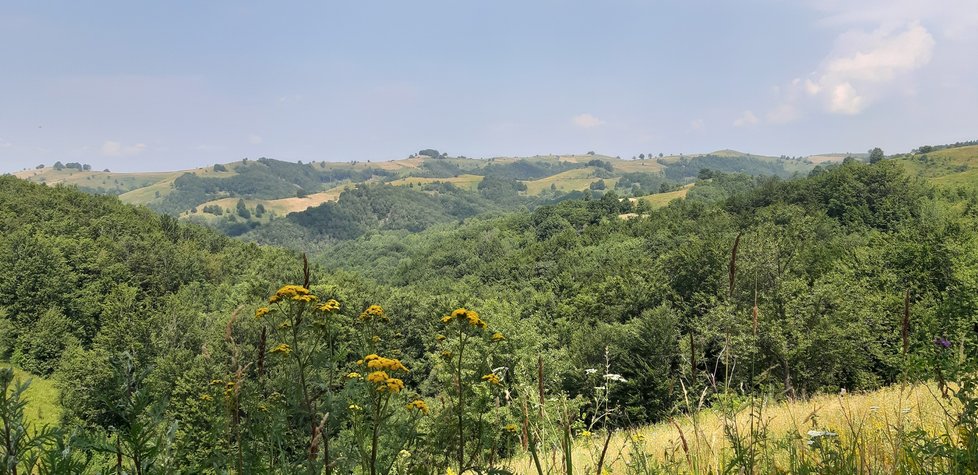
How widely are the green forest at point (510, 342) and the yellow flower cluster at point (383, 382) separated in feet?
0.04

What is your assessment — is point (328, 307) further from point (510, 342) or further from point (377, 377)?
point (510, 342)

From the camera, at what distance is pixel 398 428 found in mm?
2453

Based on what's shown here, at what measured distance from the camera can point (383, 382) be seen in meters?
2.12

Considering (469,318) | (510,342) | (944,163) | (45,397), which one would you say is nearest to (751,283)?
(510,342)

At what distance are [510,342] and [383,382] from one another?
24.6m

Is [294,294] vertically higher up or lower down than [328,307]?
higher up

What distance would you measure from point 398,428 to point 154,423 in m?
1.03

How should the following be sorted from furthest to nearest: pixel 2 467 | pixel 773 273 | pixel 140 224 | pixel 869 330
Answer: pixel 140 224 → pixel 773 273 → pixel 869 330 → pixel 2 467

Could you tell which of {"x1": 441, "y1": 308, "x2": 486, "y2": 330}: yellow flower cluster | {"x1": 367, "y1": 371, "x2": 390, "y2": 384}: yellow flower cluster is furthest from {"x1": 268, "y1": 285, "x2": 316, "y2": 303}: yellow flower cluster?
{"x1": 441, "y1": 308, "x2": 486, "y2": 330}: yellow flower cluster

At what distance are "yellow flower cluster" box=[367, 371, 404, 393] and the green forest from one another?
0.01 meters

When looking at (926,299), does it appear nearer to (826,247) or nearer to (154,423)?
(826,247)

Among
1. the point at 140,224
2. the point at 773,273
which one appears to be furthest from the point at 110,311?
the point at 773,273

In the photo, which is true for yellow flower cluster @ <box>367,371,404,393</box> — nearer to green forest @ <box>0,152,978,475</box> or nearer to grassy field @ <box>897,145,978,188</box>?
green forest @ <box>0,152,978,475</box>

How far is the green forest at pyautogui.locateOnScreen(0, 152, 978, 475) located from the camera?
212cm
